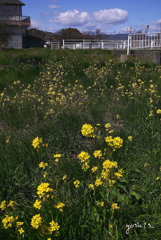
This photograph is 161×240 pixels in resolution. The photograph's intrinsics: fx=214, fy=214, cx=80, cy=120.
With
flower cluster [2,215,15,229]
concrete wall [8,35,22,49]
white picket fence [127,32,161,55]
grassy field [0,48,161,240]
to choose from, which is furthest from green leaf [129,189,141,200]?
concrete wall [8,35,22,49]

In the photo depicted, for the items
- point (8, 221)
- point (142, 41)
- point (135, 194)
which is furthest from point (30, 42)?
point (8, 221)

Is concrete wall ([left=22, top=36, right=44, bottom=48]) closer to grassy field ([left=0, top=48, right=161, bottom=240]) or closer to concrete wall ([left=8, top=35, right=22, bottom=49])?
concrete wall ([left=8, top=35, right=22, bottom=49])

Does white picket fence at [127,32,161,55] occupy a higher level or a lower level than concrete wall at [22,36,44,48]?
lower

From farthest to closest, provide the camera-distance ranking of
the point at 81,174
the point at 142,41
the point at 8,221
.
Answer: the point at 142,41
the point at 81,174
the point at 8,221

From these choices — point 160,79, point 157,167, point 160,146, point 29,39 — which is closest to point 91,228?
point 157,167

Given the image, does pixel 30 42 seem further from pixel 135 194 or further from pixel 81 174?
pixel 135 194

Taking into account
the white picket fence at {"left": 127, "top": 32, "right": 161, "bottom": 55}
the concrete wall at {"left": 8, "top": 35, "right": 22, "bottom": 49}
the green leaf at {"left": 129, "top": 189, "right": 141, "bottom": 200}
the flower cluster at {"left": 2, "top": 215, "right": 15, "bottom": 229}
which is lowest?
the green leaf at {"left": 129, "top": 189, "right": 141, "bottom": 200}

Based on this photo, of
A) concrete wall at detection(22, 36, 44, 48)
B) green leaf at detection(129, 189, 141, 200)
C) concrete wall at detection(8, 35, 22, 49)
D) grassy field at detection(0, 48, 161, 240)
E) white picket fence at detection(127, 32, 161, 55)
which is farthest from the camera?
concrete wall at detection(22, 36, 44, 48)

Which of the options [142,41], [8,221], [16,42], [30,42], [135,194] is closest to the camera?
[8,221]

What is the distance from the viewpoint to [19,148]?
118 inches

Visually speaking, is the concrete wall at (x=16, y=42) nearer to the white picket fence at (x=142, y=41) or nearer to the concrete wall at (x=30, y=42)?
the concrete wall at (x=30, y=42)

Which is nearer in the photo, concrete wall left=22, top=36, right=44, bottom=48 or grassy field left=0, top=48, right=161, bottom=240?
grassy field left=0, top=48, right=161, bottom=240

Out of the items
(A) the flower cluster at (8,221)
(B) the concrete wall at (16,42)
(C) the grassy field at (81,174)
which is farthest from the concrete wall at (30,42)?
(A) the flower cluster at (8,221)

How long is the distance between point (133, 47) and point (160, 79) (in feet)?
28.4
